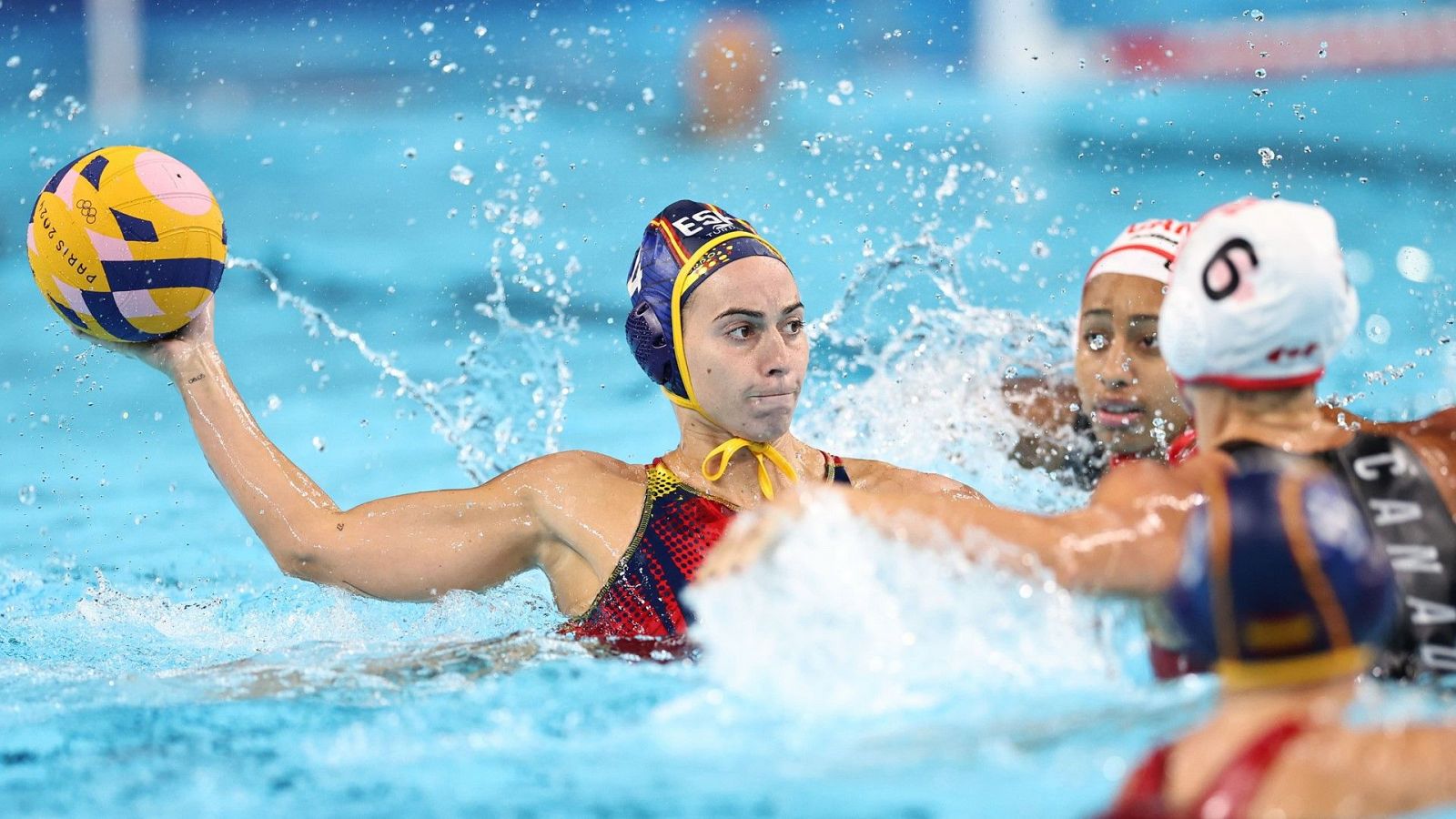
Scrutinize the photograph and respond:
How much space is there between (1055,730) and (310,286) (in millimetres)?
6989

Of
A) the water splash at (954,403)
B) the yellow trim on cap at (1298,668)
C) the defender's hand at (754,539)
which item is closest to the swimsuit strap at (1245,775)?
the yellow trim on cap at (1298,668)

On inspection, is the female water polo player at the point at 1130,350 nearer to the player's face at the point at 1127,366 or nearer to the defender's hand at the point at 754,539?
the player's face at the point at 1127,366

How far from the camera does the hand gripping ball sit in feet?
11.4

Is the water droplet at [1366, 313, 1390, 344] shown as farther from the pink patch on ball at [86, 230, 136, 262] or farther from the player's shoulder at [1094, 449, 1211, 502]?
the pink patch on ball at [86, 230, 136, 262]

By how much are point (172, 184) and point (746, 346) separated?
1.47m

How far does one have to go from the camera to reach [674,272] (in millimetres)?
3445

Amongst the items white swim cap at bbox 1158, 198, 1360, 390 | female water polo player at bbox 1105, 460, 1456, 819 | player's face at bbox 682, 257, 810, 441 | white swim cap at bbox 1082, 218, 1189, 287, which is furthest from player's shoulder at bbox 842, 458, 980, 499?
female water polo player at bbox 1105, 460, 1456, 819

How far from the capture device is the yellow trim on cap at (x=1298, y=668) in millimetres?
1938

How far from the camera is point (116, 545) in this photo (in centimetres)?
571

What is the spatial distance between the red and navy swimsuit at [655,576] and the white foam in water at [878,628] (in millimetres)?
795

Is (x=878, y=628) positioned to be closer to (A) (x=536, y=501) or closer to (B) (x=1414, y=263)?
(A) (x=536, y=501)

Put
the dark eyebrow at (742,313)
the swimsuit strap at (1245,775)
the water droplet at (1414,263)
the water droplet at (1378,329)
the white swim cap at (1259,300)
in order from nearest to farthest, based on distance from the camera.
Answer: the swimsuit strap at (1245,775) → the white swim cap at (1259,300) → the dark eyebrow at (742,313) → the water droplet at (1378,329) → the water droplet at (1414,263)

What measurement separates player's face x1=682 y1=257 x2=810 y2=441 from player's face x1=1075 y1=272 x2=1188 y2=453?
809 mm

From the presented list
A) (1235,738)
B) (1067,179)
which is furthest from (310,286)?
(1235,738)
